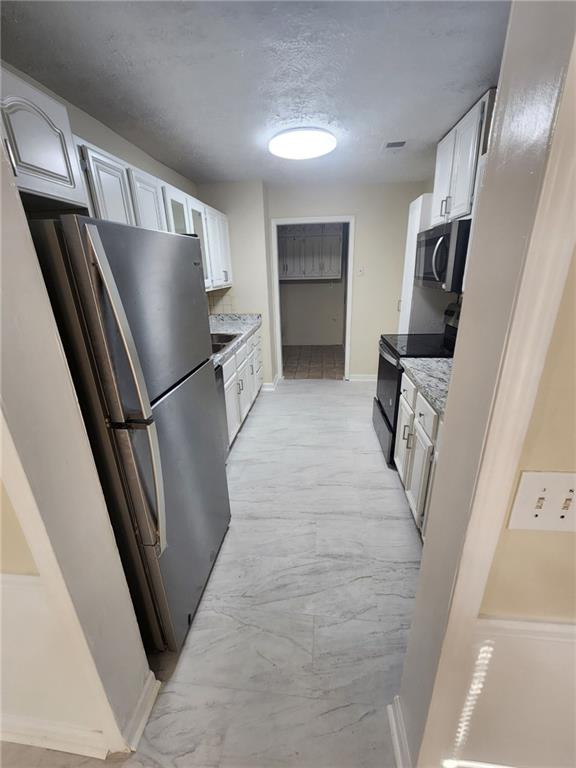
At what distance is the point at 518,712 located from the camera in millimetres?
832

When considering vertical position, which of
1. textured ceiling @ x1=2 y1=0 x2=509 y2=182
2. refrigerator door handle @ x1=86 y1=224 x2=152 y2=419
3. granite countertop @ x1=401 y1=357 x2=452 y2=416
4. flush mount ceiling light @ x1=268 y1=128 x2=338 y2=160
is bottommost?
granite countertop @ x1=401 y1=357 x2=452 y2=416

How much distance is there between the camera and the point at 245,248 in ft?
12.6

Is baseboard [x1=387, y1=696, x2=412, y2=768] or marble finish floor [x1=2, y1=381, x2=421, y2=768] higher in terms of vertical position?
baseboard [x1=387, y1=696, x2=412, y2=768]

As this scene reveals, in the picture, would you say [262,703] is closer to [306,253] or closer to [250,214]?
[250,214]

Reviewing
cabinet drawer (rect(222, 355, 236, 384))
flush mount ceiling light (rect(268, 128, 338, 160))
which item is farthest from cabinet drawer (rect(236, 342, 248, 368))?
flush mount ceiling light (rect(268, 128, 338, 160))

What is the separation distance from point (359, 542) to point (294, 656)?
0.72m

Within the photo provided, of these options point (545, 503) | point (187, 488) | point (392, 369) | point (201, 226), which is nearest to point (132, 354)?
point (187, 488)

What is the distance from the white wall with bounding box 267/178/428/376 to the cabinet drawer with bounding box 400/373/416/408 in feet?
7.36

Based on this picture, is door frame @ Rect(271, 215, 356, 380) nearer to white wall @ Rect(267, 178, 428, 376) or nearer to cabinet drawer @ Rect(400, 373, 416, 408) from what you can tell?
white wall @ Rect(267, 178, 428, 376)

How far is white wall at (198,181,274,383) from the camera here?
367 cm

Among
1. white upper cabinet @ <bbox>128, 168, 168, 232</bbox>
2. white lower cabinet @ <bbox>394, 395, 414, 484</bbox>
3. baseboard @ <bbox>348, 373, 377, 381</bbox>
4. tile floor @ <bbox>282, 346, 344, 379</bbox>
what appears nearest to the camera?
white upper cabinet @ <bbox>128, 168, 168, 232</bbox>

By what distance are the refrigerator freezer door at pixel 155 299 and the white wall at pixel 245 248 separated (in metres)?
2.46

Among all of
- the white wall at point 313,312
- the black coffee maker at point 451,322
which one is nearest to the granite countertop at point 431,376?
the black coffee maker at point 451,322

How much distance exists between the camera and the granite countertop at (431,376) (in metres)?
1.62
